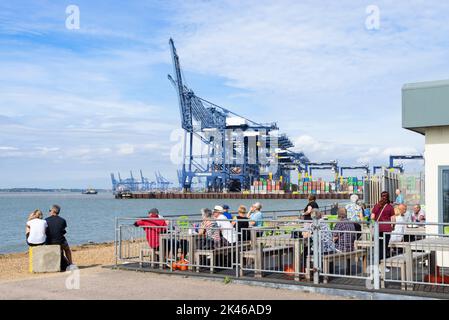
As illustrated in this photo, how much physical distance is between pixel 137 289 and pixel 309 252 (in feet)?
9.86

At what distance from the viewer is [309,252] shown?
10320mm

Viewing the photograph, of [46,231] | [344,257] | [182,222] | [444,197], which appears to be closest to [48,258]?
[46,231]

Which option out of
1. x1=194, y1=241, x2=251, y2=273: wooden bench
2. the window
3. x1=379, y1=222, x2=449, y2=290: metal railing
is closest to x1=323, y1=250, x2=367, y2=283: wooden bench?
x1=379, y1=222, x2=449, y2=290: metal railing

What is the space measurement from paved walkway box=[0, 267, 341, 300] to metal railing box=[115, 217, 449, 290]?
0.55 meters

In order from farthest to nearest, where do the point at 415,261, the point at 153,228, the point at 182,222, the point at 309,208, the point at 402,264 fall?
the point at 309,208
the point at 182,222
the point at 153,228
the point at 415,261
the point at 402,264

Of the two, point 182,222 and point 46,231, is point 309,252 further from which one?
point 46,231

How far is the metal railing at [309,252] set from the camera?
951 centimetres

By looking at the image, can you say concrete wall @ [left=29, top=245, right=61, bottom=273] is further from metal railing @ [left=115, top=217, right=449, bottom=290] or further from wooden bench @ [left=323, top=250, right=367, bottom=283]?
wooden bench @ [left=323, top=250, right=367, bottom=283]

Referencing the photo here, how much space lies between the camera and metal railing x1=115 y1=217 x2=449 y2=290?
9508 millimetres

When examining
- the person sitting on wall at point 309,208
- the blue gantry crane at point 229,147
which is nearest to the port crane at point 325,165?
the blue gantry crane at point 229,147

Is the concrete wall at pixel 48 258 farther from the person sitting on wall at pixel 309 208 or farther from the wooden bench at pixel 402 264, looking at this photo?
the wooden bench at pixel 402 264

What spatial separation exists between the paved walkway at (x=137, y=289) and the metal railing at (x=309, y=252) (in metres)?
0.55
